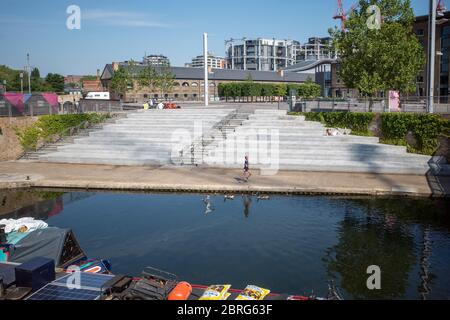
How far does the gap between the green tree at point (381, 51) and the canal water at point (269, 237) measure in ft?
51.5

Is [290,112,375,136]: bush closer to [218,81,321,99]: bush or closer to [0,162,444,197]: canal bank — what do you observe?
[0,162,444,197]: canal bank

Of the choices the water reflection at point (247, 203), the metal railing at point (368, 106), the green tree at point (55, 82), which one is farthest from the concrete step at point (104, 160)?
the green tree at point (55, 82)

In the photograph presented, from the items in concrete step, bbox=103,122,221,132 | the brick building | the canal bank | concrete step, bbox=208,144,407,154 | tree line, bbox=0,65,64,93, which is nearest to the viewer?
the canal bank

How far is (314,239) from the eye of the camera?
17.6 meters

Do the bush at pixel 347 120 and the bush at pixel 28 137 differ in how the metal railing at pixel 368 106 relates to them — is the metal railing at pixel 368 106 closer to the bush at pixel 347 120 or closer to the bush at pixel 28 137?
the bush at pixel 347 120

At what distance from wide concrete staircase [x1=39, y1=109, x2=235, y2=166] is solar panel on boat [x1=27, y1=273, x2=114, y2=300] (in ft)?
67.8

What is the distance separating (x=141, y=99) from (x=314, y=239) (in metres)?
77.9

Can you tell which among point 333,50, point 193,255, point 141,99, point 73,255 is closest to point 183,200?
point 193,255

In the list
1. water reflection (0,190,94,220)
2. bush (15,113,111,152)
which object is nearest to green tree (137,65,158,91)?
bush (15,113,111,152)

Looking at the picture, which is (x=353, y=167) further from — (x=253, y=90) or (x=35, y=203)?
(x=253, y=90)

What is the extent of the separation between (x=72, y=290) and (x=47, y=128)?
31406 millimetres

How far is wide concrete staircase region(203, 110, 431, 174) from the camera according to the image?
2911 cm

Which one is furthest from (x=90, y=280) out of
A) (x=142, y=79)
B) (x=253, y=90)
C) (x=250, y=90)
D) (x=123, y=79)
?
(x=253, y=90)

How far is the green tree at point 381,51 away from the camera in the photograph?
3459 centimetres
